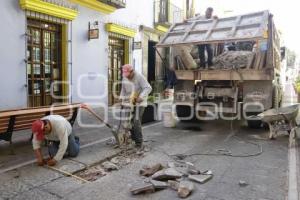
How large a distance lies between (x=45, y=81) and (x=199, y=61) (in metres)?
4.49

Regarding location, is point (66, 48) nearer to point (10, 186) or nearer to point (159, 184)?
point (10, 186)

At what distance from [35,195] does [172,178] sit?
1731 mm

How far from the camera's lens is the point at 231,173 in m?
4.74

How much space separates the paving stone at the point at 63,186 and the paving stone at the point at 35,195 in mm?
74

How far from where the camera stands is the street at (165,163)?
3.97 m

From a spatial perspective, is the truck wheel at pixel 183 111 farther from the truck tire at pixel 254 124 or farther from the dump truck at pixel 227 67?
the truck tire at pixel 254 124

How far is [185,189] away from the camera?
393 cm

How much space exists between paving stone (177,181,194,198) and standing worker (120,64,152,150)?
6.91 ft

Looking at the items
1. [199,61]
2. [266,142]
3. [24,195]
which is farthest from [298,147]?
[24,195]

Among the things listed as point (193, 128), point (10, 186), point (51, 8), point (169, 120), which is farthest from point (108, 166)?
point (51, 8)

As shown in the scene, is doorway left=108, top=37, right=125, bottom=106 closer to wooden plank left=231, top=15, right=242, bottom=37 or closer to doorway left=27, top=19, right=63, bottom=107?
doorway left=27, top=19, right=63, bottom=107

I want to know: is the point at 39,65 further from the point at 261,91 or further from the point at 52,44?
the point at 261,91

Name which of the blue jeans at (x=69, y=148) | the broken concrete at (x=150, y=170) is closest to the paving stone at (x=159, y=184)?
the broken concrete at (x=150, y=170)

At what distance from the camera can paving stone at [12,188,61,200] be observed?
12.3 feet
